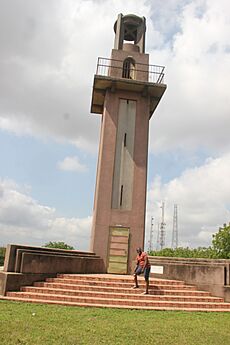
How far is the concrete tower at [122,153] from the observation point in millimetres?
19484

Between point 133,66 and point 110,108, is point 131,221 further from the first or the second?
point 133,66

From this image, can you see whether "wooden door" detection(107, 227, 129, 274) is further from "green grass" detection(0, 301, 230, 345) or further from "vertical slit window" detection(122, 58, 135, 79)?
"vertical slit window" detection(122, 58, 135, 79)

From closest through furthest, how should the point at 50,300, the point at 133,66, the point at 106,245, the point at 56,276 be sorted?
the point at 50,300 < the point at 56,276 < the point at 106,245 < the point at 133,66

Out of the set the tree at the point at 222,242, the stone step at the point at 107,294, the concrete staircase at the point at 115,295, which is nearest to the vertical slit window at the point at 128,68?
the concrete staircase at the point at 115,295

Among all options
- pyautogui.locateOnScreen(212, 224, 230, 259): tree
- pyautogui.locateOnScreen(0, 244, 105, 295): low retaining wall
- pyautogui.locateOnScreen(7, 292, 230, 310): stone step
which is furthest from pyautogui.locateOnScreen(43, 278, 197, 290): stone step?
pyautogui.locateOnScreen(212, 224, 230, 259): tree

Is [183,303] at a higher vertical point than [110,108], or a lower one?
lower

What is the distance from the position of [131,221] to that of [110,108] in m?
7.16

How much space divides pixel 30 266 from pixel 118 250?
6.49 meters

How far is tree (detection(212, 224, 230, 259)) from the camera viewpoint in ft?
142

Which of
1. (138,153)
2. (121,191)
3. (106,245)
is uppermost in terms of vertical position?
(138,153)

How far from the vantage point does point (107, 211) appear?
19797 millimetres

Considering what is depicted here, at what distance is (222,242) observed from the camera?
4406 centimetres

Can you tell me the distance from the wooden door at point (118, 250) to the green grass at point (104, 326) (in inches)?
322

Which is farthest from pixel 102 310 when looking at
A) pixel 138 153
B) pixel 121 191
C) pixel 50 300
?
pixel 138 153
